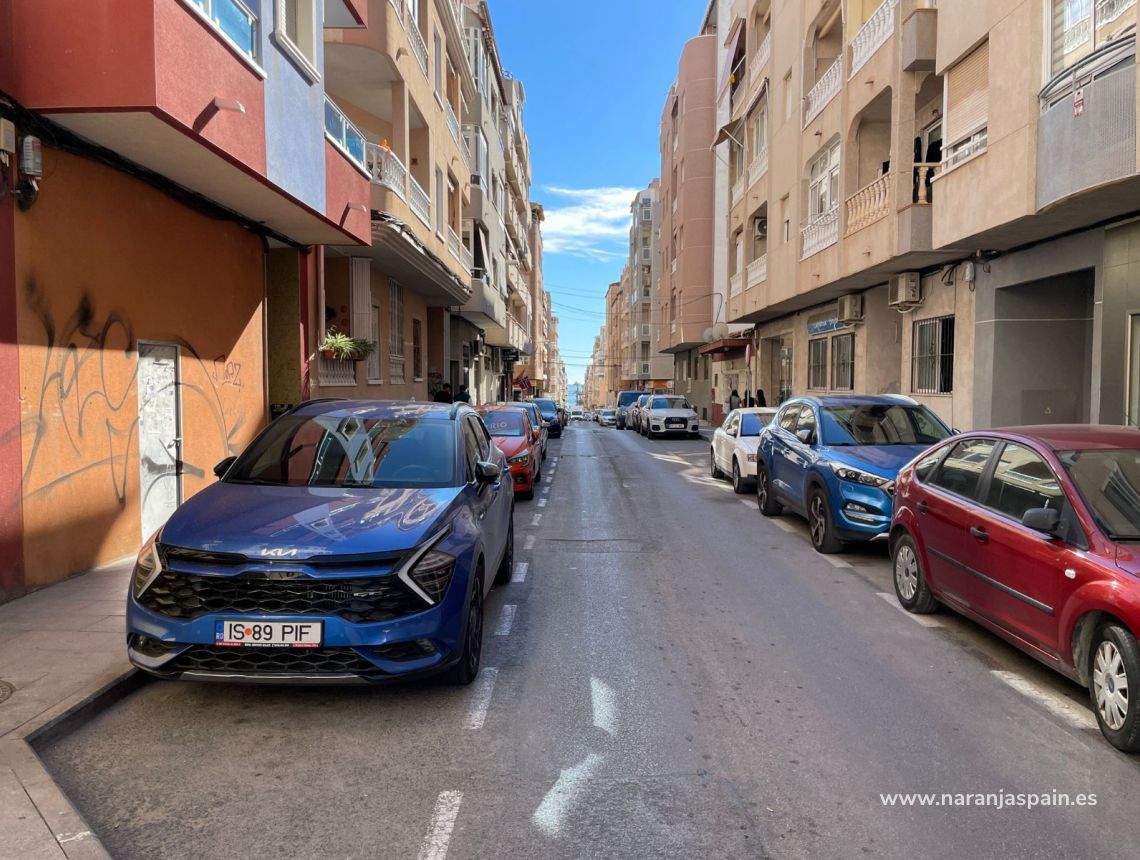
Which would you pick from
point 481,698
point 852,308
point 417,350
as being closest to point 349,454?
point 481,698

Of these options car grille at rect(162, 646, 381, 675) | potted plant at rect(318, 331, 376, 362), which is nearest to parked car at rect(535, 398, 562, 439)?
potted plant at rect(318, 331, 376, 362)

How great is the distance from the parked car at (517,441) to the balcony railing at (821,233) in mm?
8577

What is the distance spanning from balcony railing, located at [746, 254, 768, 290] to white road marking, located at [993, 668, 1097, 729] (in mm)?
19796

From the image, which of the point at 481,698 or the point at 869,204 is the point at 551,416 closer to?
the point at 869,204

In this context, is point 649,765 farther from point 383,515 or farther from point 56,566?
point 56,566

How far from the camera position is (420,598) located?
4.09m

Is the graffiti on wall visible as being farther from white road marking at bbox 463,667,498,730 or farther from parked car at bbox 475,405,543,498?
parked car at bbox 475,405,543,498

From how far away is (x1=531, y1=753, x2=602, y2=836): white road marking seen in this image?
313cm

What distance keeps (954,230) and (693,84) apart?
35.7m

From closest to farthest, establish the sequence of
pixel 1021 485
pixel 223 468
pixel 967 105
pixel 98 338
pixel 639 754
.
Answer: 1. pixel 639 754
2. pixel 1021 485
3. pixel 223 468
4. pixel 98 338
5. pixel 967 105

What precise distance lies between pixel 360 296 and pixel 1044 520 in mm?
12830

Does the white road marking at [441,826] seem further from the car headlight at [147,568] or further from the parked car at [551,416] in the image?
the parked car at [551,416]

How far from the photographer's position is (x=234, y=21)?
7.60 m

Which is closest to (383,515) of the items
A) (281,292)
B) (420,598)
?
(420,598)
